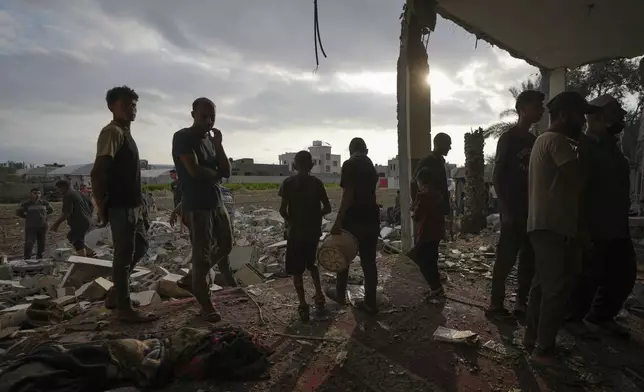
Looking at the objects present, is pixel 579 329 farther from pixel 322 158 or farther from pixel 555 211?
pixel 322 158

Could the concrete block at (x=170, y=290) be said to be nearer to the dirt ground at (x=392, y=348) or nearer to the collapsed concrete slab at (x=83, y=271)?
the dirt ground at (x=392, y=348)

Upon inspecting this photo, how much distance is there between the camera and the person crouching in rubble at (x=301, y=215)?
3791 millimetres

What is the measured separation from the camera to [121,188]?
3393 mm

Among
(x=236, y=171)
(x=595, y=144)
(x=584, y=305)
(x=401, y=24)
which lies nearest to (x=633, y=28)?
(x=401, y=24)

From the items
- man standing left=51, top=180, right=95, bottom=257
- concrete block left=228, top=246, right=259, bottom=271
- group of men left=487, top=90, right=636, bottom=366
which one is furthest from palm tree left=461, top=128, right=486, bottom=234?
man standing left=51, top=180, right=95, bottom=257

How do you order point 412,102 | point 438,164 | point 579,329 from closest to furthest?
point 579,329 < point 438,164 < point 412,102

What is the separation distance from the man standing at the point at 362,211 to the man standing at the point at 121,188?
1.94 metres

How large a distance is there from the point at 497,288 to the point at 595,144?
1.59 metres

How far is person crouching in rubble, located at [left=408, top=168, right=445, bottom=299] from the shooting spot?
4211mm

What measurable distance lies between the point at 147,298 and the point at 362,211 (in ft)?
8.92

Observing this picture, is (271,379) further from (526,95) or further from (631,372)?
(526,95)

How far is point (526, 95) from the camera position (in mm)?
3338

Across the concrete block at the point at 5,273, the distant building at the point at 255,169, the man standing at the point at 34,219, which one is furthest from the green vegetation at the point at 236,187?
the concrete block at the point at 5,273

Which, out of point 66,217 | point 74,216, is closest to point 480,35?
point 74,216
